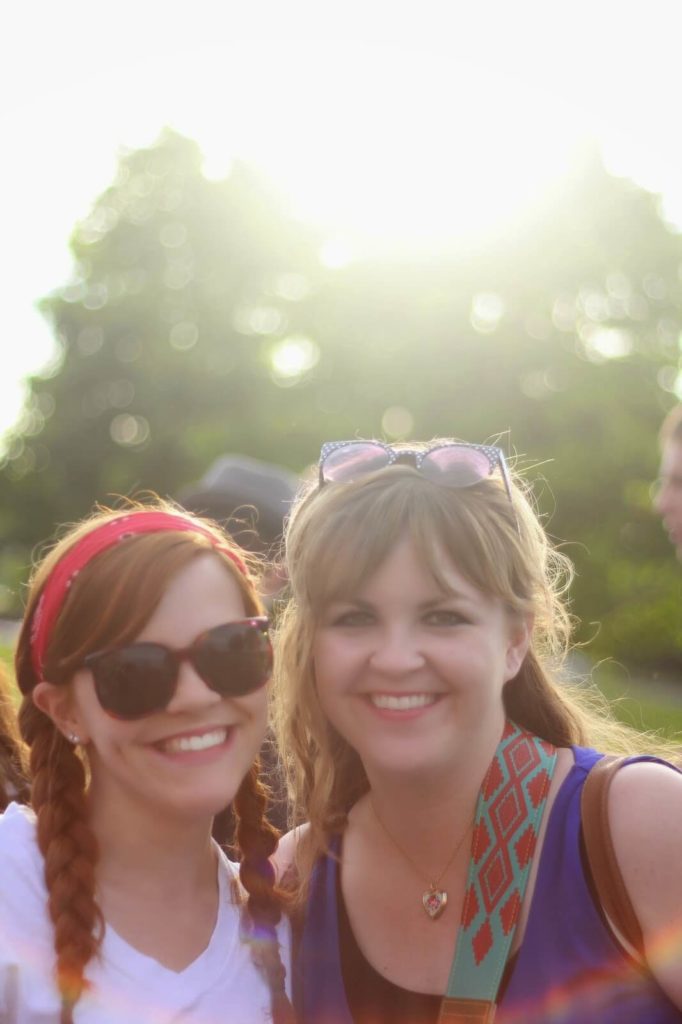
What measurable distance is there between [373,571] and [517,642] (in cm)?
51

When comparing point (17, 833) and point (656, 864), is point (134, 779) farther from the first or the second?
point (656, 864)

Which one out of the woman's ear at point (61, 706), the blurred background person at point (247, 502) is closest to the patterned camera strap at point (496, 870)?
the woman's ear at point (61, 706)

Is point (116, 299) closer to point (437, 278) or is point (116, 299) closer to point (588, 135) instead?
point (437, 278)

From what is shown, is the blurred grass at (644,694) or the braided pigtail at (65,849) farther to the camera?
the blurred grass at (644,694)

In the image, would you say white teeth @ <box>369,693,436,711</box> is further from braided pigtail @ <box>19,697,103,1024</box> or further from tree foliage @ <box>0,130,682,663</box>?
tree foliage @ <box>0,130,682,663</box>

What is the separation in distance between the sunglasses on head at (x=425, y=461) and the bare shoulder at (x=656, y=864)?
0.93m

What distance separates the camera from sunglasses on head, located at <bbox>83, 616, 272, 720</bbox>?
237 centimetres

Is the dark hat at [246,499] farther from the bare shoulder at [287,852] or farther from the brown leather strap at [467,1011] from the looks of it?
the brown leather strap at [467,1011]

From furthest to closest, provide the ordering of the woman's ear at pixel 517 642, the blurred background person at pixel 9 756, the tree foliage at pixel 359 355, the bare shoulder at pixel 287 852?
the tree foliage at pixel 359 355 < the blurred background person at pixel 9 756 < the bare shoulder at pixel 287 852 < the woman's ear at pixel 517 642

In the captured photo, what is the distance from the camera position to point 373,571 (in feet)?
9.09

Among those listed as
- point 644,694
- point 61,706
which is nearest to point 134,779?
point 61,706

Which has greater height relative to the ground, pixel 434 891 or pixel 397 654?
pixel 397 654

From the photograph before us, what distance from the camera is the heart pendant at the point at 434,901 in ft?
9.39

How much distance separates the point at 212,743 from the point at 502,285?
62.6ft
